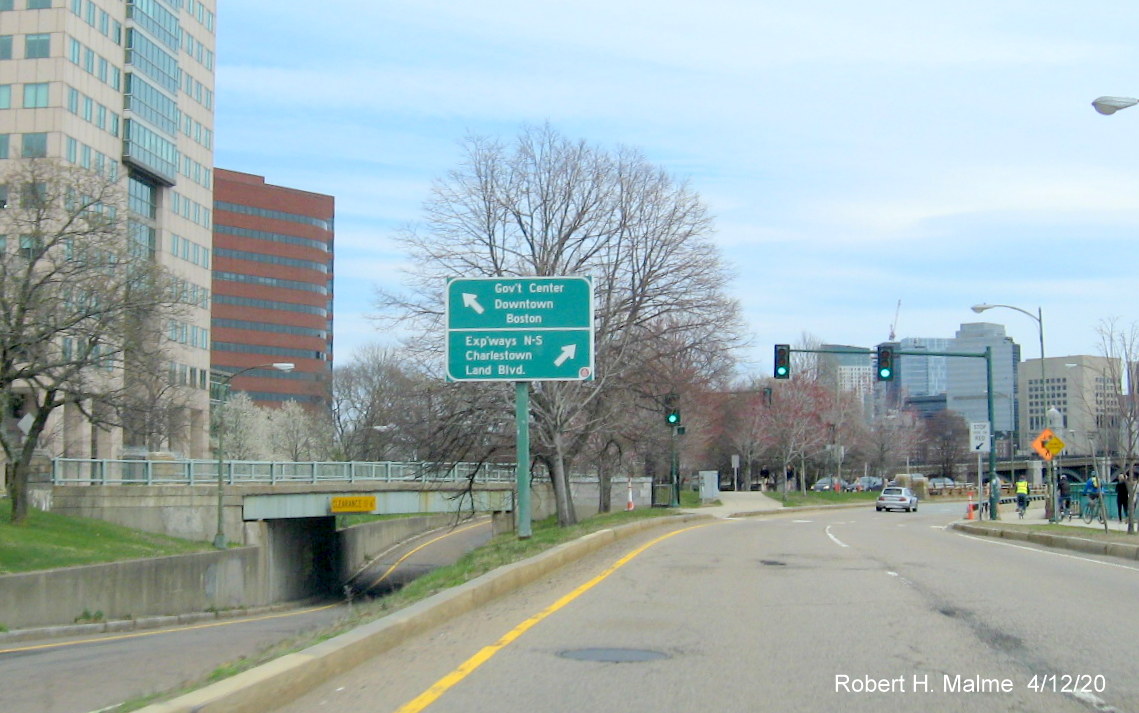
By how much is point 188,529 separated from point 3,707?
32.6 metres

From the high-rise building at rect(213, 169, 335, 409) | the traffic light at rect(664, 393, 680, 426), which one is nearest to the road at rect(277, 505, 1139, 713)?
the traffic light at rect(664, 393, 680, 426)

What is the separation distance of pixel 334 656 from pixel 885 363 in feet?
94.3

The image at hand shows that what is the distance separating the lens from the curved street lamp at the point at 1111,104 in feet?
55.7

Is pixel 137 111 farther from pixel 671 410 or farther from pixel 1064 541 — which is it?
pixel 1064 541

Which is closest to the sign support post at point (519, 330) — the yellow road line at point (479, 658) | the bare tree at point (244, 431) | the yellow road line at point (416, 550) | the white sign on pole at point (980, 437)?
the yellow road line at point (479, 658)

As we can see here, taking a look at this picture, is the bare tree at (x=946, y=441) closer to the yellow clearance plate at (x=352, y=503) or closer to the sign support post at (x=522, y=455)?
the yellow clearance plate at (x=352, y=503)

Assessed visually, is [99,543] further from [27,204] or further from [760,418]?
[760,418]

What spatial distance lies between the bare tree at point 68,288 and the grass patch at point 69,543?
2110mm

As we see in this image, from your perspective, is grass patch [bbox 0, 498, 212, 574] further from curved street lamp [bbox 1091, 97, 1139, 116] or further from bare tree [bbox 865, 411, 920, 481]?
bare tree [bbox 865, 411, 920, 481]

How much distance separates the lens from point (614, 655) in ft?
30.1

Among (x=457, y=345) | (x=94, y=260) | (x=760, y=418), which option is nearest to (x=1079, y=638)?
(x=457, y=345)

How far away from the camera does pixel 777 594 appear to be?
521 inches

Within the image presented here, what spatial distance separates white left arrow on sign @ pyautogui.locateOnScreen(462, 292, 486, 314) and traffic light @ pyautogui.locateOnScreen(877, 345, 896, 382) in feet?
63.1

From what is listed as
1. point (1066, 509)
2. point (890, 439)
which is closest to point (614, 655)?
point (1066, 509)
